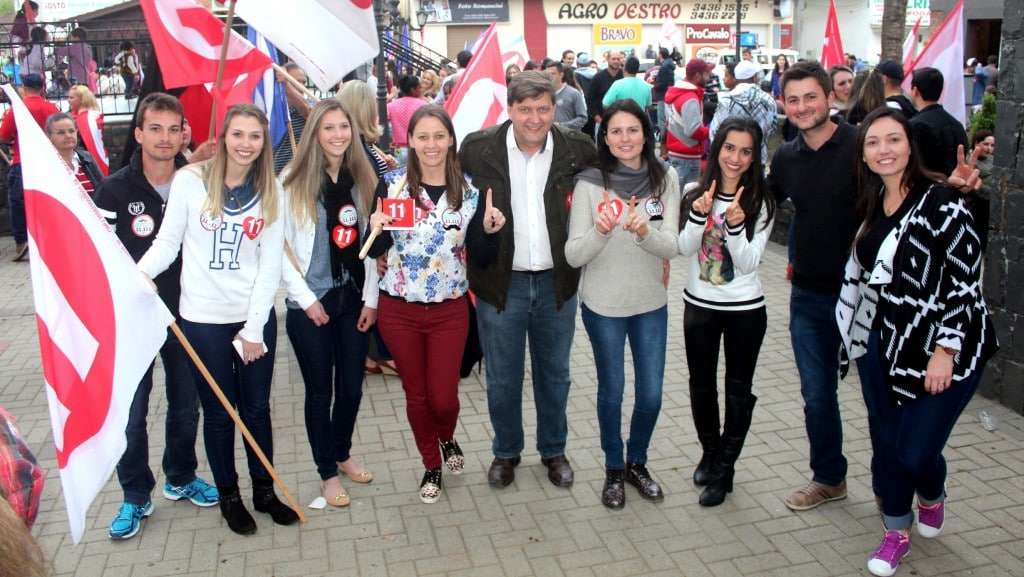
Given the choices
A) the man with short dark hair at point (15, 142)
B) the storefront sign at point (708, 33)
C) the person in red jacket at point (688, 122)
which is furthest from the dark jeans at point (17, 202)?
the storefront sign at point (708, 33)

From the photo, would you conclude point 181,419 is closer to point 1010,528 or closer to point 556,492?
point 556,492

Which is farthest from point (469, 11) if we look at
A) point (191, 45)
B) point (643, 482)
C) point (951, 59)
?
point (643, 482)

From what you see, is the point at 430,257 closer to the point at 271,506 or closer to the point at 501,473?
the point at 501,473

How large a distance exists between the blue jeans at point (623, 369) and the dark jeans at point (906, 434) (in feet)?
3.08

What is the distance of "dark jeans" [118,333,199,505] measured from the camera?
4531mm

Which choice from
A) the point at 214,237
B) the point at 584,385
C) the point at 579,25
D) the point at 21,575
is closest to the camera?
the point at 21,575

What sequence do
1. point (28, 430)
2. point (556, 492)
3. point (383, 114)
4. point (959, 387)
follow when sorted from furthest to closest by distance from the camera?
point (383, 114) → point (28, 430) → point (556, 492) → point (959, 387)

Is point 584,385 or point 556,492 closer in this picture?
point 556,492

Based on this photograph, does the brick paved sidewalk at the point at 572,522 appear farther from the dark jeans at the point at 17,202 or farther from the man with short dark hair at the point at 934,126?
the dark jeans at the point at 17,202

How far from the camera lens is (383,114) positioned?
1046cm

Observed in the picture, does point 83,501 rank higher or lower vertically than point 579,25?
lower

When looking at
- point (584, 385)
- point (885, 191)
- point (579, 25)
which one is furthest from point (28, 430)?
point (579, 25)

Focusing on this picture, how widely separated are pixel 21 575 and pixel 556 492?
3439 mm

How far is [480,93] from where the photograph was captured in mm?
6375
